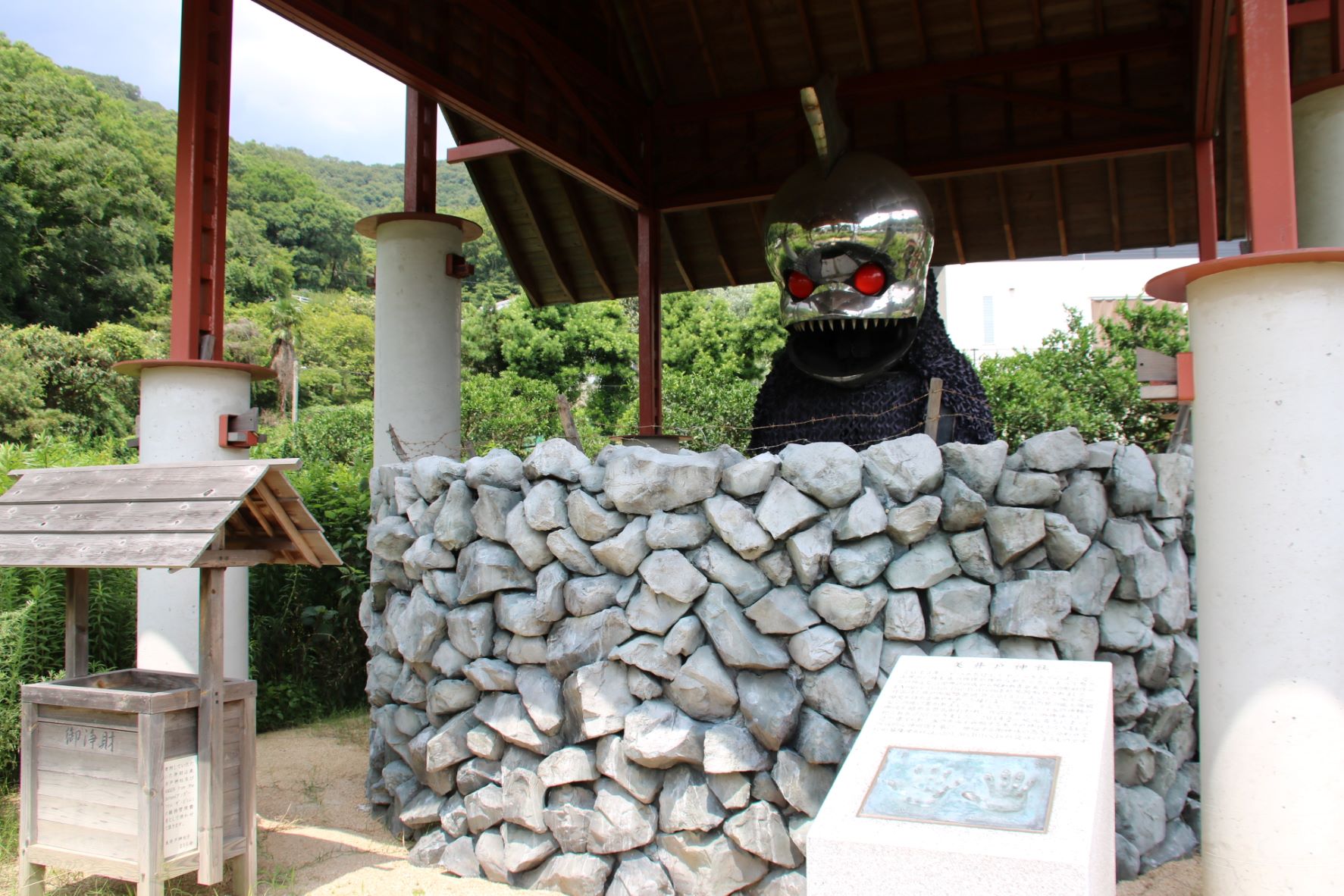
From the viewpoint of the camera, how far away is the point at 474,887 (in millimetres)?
4742

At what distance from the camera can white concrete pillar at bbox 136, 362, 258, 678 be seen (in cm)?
497

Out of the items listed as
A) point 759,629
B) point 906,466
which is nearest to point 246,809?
point 759,629

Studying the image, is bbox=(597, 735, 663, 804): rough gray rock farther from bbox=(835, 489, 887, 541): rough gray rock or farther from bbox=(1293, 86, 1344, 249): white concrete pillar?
bbox=(1293, 86, 1344, 249): white concrete pillar

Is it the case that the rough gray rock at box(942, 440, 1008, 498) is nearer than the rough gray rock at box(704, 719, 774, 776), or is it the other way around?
the rough gray rock at box(704, 719, 774, 776)

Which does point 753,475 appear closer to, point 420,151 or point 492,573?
point 492,573

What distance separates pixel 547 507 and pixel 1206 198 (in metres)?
5.62

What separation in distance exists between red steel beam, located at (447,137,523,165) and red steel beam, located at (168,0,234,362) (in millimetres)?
4099

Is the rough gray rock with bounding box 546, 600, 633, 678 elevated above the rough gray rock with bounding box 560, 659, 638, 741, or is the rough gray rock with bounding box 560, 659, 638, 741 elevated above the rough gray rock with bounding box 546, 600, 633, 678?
the rough gray rock with bounding box 546, 600, 633, 678

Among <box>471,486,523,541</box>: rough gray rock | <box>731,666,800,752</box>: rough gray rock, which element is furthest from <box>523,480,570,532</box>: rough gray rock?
<box>731,666,800,752</box>: rough gray rock

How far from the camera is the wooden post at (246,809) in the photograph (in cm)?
431

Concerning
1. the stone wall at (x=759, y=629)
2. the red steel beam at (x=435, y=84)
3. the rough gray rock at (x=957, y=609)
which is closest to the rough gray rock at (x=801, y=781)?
the stone wall at (x=759, y=629)

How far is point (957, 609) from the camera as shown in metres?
4.36

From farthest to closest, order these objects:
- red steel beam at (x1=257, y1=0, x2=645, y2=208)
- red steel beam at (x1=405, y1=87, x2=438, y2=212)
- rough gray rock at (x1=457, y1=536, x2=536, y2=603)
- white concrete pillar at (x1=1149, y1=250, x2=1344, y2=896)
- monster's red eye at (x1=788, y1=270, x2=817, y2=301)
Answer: red steel beam at (x1=405, y1=87, x2=438, y2=212), monster's red eye at (x1=788, y1=270, x2=817, y2=301), red steel beam at (x1=257, y1=0, x2=645, y2=208), rough gray rock at (x1=457, y1=536, x2=536, y2=603), white concrete pillar at (x1=1149, y1=250, x2=1344, y2=896)

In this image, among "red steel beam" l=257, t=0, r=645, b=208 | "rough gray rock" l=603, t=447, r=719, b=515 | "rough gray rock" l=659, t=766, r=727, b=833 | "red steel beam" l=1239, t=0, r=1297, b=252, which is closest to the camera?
"red steel beam" l=1239, t=0, r=1297, b=252
